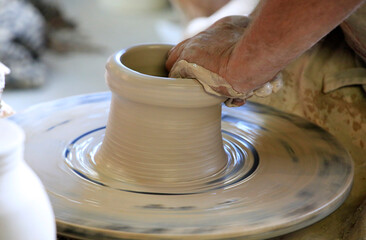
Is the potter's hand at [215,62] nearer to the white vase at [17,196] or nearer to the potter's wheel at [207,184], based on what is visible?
the potter's wheel at [207,184]

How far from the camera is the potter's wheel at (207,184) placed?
1.07 m

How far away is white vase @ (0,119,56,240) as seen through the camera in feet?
2.55

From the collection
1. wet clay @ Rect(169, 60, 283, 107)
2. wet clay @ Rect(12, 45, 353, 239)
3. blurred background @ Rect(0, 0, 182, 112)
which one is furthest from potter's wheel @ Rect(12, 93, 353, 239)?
blurred background @ Rect(0, 0, 182, 112)

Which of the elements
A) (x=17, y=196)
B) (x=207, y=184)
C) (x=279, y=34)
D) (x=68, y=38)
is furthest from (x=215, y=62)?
(x=68, y=38)

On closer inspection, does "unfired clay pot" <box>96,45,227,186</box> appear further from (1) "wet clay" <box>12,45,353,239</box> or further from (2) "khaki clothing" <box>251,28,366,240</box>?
(2) "khaki clothing" <box>251,28,366,240</box>

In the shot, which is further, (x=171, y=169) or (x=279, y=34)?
(x=171, y=169)

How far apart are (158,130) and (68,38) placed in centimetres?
350

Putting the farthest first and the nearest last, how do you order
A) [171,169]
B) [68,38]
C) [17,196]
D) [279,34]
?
[68,38]
[171,169]
[279,34]
[17,196]

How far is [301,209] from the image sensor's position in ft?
3.75

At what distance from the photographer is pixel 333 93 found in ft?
5.61

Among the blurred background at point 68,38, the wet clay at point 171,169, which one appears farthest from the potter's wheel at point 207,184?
the blurred background at point 68,38

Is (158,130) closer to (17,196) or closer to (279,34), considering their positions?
(279,34)

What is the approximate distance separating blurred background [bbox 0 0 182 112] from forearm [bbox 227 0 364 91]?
2246 mm

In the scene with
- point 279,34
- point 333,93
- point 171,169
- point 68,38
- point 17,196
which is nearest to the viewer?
point 17,196
